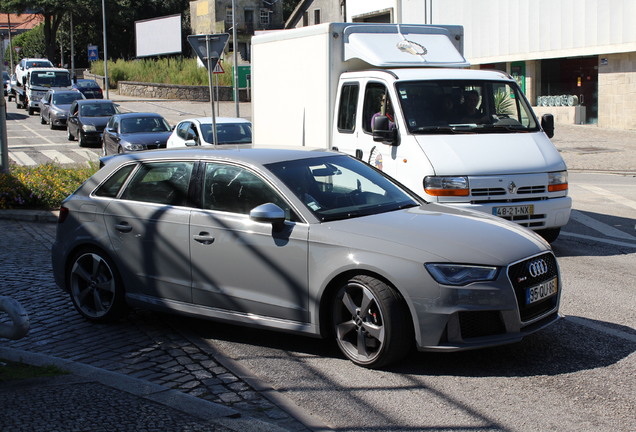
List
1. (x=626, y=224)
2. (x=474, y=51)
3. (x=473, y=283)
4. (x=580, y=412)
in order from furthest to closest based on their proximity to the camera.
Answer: (x=474, y=51), (x=626, y=224), (x=473, y=283), (x=580, y=412)

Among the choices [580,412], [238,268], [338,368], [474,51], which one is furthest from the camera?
→ [474,51]

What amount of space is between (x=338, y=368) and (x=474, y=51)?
37248 millimetres

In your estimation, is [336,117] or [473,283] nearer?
[473,283]

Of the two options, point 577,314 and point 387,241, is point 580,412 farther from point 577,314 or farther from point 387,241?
point 577,314

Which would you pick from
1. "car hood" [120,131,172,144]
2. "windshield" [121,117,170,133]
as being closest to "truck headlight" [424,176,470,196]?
"car hood" [120,131,172,144]

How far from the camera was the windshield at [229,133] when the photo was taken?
19.3 m

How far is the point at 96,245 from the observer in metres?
7.36

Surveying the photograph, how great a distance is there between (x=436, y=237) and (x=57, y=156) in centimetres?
2290

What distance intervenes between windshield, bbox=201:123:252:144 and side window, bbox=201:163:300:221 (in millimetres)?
12438

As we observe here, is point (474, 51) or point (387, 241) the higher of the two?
point (474, 51)

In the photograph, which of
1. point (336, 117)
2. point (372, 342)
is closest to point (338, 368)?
point (372, 342)

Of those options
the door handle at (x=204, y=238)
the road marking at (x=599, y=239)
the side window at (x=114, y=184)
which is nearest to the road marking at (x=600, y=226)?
the road marking at (x=599, y=239)

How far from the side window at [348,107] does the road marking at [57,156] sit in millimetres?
15715

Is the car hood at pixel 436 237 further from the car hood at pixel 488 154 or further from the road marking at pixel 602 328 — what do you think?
the car hood at pixel 488 154
